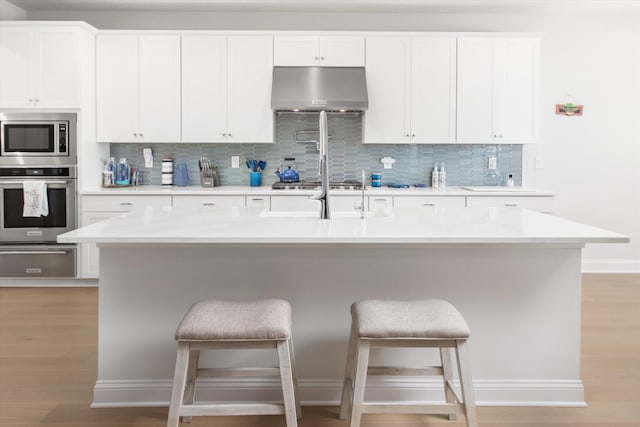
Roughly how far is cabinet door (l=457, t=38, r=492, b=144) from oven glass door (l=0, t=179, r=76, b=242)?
3438 mm

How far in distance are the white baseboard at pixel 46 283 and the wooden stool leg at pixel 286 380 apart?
3610 millimetres

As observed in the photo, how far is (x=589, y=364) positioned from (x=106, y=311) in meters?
2.47

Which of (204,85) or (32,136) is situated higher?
(204,85)

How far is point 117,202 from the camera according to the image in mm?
5191

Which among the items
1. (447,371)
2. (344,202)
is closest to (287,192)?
(344,202)

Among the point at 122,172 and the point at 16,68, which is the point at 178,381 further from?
the point at 16,68

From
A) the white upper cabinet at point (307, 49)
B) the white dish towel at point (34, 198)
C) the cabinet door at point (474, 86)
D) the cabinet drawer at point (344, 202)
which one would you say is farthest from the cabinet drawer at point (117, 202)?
the cabinet door at point (474, 86)

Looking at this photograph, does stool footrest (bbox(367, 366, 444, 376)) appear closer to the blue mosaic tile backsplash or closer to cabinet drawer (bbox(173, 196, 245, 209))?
cabinet drawer (bbox(173, 196, 245, 209))

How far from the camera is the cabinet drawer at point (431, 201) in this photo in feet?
17.2

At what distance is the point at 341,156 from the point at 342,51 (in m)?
0.99

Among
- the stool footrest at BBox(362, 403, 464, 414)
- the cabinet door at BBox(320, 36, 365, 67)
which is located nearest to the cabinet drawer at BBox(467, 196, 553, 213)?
the cabinet door at BBox(320, 36, 365, 67)

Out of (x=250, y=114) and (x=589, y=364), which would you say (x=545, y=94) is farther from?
(x=589, y=364)

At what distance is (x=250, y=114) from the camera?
5434 mm

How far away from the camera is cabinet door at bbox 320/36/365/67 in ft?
17.7
